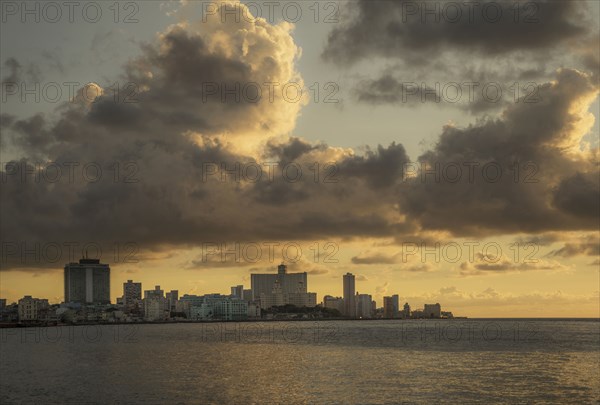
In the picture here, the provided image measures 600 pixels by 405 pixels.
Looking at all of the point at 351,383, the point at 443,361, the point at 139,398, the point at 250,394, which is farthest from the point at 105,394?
the point at 443,361

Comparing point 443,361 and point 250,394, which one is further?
point 443,361

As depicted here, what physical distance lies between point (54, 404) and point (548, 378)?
223 feet

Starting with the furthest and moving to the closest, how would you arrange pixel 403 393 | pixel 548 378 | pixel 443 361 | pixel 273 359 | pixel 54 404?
pixel 273 359
pixel 443 361
pixel 548 378
pixel 403 393
pixel 54 404

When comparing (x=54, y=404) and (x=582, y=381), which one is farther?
(x=582, y=381)

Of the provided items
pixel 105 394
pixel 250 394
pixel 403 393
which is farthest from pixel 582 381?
pixel 105 394

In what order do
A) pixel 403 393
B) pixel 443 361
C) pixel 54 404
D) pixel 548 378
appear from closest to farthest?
pixel 54 404 → pixel 403 393 → pixel 548 378 → pixel 443 361

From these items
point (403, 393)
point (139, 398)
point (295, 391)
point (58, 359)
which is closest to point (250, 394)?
point (295, 391)

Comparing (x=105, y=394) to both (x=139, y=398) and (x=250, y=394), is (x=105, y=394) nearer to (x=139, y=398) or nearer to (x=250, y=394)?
(x=139, y=398)

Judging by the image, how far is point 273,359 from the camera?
472 ft

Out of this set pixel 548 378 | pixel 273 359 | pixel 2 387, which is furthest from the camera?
pixel 273 359

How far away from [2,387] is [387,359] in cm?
7019

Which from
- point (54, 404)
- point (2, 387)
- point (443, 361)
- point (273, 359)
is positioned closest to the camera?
point (54, 404)

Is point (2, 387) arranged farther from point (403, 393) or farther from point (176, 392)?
point (403, 393)

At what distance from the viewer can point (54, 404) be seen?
265 feet
